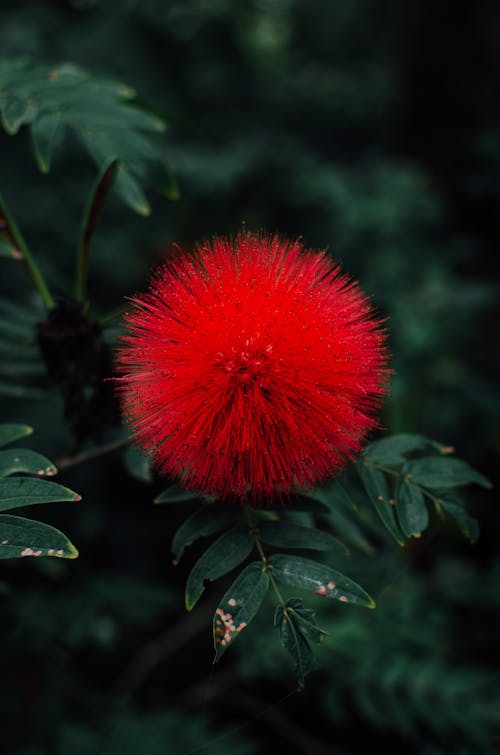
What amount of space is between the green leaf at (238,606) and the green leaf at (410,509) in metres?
0.32

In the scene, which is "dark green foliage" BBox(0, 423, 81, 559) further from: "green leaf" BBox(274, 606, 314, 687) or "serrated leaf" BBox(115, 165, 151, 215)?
"serrated leaf" BBox(115, 165, 151, 215)

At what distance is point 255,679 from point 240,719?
0.20m

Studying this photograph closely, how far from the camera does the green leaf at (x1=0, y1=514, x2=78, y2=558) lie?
103 centimetres

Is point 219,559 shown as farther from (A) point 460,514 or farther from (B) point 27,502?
(A) point 460,514

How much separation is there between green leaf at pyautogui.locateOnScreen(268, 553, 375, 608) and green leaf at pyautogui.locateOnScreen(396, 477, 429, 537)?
0.22 meters

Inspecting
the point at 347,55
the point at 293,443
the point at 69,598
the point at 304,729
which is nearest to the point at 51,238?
the point at 69,598

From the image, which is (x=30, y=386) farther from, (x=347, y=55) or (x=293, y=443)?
(x=347, y=55)

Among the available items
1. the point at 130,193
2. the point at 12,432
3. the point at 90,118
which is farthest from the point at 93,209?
the point at 12,432

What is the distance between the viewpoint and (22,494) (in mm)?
1119

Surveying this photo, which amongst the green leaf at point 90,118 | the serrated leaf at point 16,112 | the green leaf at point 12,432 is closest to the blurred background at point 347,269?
the green leaf at point 90,118

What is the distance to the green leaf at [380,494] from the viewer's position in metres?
1.27

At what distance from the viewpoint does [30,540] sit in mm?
1050

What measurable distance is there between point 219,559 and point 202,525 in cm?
8

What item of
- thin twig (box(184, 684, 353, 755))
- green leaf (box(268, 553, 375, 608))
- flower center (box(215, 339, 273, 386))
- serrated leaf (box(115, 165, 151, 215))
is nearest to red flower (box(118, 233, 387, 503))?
flower center (box(215, 339, 273, 386))
